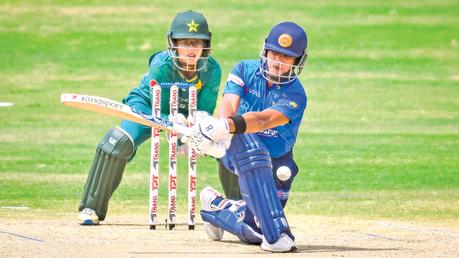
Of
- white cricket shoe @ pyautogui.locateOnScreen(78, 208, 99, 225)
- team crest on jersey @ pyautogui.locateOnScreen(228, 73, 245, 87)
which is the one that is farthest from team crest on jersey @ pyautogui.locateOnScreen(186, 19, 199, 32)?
white cricket shoe @ pyautogui.locateOnScreen(78, 208, 99, 225)

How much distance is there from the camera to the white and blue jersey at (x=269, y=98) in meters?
9.44

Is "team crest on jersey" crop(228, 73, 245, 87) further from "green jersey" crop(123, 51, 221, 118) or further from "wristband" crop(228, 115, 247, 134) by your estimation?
"green jersey" crop(123, 51, 221, 118)

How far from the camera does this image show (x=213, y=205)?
988 cm

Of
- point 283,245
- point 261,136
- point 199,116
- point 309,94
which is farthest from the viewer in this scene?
point 309,94

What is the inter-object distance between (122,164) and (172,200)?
64 cm

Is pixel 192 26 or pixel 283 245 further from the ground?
pixel 192 26

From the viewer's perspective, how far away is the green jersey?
1079 centimetres

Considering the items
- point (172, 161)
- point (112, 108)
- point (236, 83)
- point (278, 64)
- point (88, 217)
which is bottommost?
point (88, 217)

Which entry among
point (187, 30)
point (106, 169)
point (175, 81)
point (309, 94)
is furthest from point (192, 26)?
point (309, 94)

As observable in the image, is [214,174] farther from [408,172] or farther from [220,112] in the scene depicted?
[220,112]

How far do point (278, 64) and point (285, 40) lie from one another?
0.61 ft

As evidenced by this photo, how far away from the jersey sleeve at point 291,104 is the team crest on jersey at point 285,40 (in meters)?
0.33

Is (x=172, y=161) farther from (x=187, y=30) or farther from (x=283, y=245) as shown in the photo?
(x=283, y=245)

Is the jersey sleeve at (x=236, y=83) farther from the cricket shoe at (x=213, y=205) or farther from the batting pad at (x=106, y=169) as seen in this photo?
the batting pad at (x=106, y=169)
